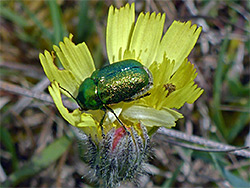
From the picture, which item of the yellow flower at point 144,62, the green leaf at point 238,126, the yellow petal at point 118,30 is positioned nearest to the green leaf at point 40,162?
the yellow flower at point 144,62

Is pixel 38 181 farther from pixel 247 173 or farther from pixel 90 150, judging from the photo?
pixel 247 173

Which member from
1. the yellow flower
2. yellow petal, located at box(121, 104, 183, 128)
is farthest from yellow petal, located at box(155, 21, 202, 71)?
yellow petal, located at box(121, 104, 183, 128)

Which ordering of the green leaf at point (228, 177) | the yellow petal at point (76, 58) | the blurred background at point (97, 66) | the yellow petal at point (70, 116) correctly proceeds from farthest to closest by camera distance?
the blurred background at point (97, 66), the green leaf at point (228, 177), the yellow petal at point (76, 58), the yellow petal at point (70, 116)

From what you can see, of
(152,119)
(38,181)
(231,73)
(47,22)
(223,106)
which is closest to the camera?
(152,119)

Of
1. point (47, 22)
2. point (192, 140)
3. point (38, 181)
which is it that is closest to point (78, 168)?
point (38, 181)

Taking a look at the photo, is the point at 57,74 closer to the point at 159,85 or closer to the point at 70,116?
the point at 70,116

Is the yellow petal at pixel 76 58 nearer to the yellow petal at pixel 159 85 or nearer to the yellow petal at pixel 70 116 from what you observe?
the yellow petal at pixel 70 116
